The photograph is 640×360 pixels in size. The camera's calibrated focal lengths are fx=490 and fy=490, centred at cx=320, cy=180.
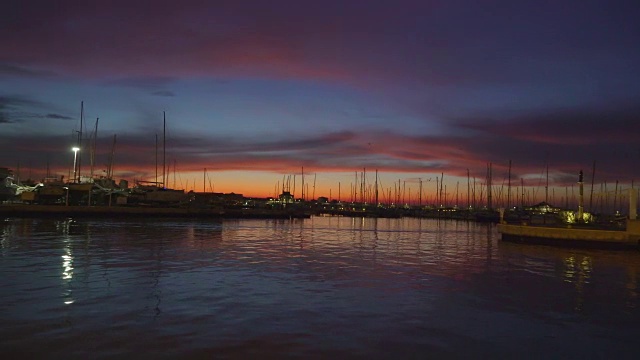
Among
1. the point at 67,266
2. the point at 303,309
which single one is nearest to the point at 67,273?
the point at 67,266

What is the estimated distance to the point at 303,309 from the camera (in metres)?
15.3

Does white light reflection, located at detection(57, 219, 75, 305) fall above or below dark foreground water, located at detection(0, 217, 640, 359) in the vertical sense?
above

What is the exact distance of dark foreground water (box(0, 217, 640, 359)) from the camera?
1134cm

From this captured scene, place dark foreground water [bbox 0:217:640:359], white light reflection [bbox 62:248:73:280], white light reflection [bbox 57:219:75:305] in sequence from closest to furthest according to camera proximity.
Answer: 1. dark foreground water [bbox 0:217:640:359]
2. white light reflection [bbox 57:219:75:305]
3. white light reflection [bbox 62:248:73:280]

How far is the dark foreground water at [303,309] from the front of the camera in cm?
1134

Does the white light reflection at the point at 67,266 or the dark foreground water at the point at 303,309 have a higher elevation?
the white light reflection at the point at 67,266

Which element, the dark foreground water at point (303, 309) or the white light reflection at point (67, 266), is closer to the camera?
the dark foreground water at point (303, 309)

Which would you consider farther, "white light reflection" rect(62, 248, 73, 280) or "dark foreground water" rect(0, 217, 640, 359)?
"white light reflection" rect(62, 248, 73, 280)

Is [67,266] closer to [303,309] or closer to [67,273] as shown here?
[67,273]

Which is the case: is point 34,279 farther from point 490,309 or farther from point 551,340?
point 551,340

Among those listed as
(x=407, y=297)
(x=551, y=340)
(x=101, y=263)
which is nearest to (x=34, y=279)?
(x=101, y=263)

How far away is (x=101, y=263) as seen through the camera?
79.5 feet

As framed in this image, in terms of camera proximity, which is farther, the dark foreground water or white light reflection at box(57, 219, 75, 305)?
white light reflection at box(57, 219, 75, 305)

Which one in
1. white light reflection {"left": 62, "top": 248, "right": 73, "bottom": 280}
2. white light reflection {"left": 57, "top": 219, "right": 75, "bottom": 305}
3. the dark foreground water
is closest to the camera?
the dark foreground water
